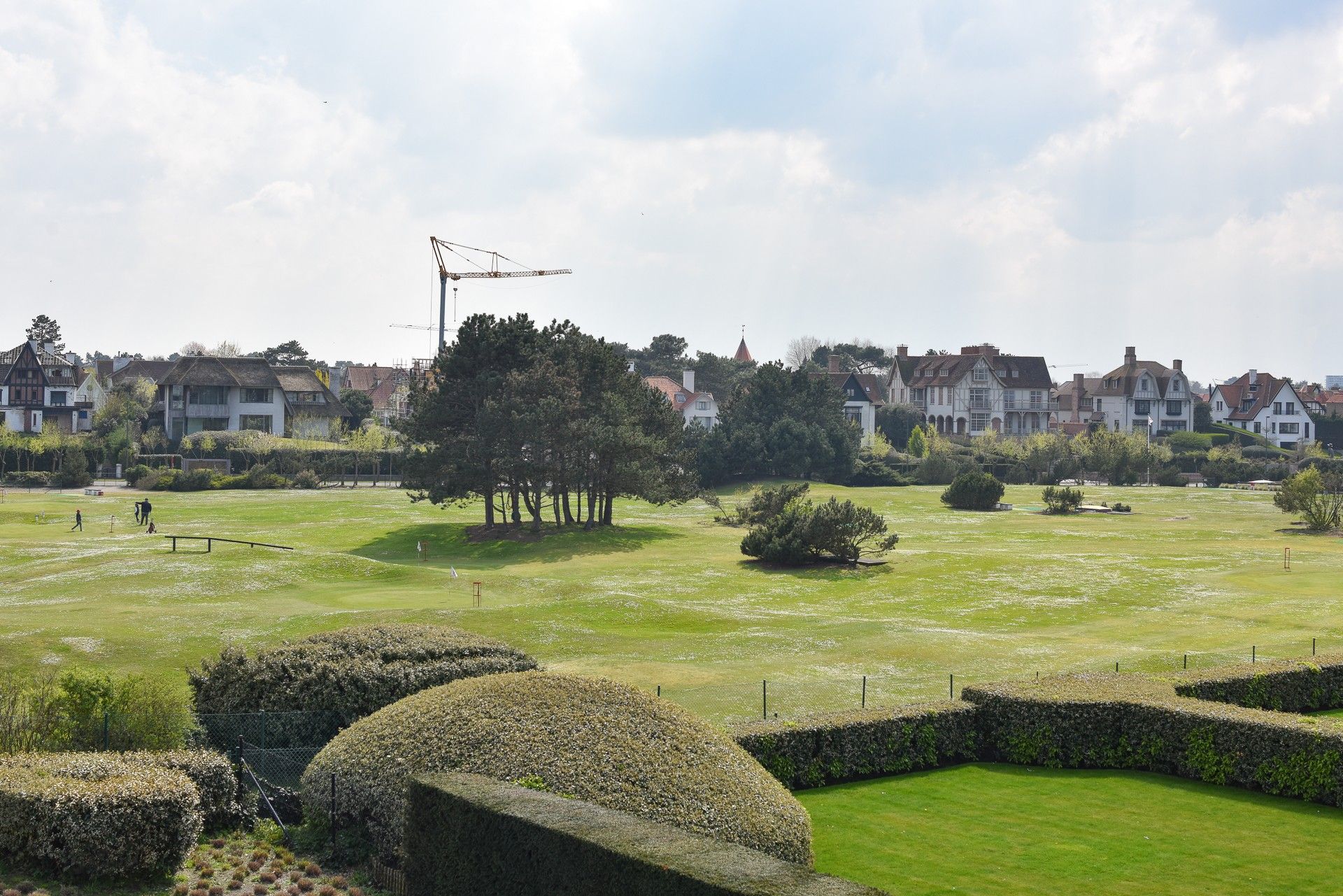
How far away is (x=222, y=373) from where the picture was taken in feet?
436

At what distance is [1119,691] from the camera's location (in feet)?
93.6

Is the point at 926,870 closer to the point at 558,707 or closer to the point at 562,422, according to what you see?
the point at 558,707

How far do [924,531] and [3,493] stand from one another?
70.2 meters

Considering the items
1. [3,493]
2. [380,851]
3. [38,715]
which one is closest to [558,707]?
[380,851]

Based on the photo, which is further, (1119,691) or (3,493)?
(3,493)

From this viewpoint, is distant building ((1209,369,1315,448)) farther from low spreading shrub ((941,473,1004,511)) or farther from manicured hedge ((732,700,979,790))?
manicured hedge ((732,700,979,790))

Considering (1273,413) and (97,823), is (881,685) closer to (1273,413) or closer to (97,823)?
(97,823)

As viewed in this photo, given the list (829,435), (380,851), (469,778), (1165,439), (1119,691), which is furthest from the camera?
(1165,439)

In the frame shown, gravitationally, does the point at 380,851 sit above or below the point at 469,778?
below

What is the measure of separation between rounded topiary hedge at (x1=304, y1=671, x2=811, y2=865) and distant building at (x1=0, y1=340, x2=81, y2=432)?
146469 mm

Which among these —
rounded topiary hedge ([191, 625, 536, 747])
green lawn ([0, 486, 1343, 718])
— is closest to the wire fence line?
green lawn ([0, 486, 1343, 718])

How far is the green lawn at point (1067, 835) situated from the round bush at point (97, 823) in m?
10.1

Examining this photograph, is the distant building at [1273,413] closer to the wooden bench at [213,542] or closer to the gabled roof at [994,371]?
the gabled roof at [994,371]

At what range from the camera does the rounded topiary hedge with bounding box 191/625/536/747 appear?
2483 cm
